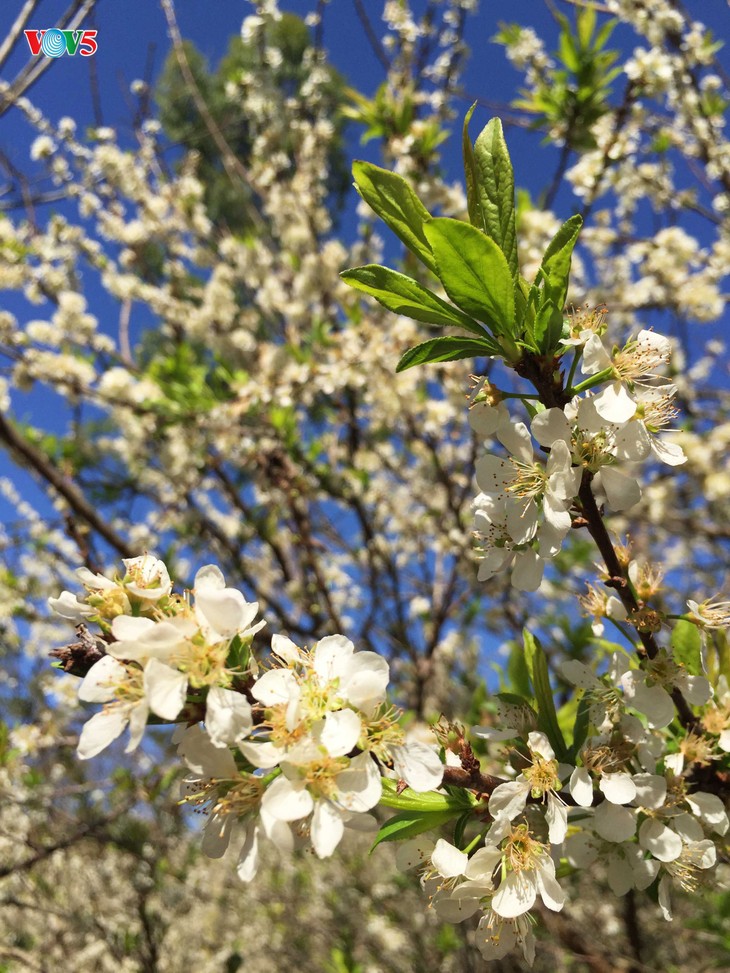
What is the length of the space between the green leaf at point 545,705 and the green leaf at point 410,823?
0.69 feet

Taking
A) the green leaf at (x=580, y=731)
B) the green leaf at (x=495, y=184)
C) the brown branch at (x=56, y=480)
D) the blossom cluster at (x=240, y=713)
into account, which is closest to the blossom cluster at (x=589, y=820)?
the green leaf at (x=580, y=731)

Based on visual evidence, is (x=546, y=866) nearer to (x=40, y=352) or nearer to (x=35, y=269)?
(x=40, y=352)

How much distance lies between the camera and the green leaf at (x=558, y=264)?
0.77 metres

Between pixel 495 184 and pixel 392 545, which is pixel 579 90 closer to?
pixel 495 184

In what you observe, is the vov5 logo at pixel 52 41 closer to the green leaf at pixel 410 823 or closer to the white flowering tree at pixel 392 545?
the white flowering tree at pixel 392 545

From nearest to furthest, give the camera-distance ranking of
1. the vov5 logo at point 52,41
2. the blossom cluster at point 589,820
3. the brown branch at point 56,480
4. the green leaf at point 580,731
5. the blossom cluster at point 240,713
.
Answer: the blossom cluster at point 240,713 < the blossom cluster at point 589,820 < the green leaf at point 580,731 < the vov5 logo at point 52,41 < the brown branch at point 56,480

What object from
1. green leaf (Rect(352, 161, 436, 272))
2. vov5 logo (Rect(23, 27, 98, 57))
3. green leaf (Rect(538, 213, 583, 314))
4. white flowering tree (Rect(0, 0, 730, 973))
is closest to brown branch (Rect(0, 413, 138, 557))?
white flowering tree (Rect(0, 0, 730, 973))

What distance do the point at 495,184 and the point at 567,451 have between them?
1.20 ft

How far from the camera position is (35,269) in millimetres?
4051

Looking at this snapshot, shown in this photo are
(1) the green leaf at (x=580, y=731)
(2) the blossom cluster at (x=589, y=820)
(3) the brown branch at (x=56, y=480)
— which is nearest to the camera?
(2) the blossom cluster at (x=589, y=820)

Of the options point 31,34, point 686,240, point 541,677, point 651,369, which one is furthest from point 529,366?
point 686,240

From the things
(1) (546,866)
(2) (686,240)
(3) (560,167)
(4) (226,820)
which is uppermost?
(3) (560,167)

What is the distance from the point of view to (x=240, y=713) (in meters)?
0.63

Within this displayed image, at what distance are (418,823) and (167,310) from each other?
14.2 ft
